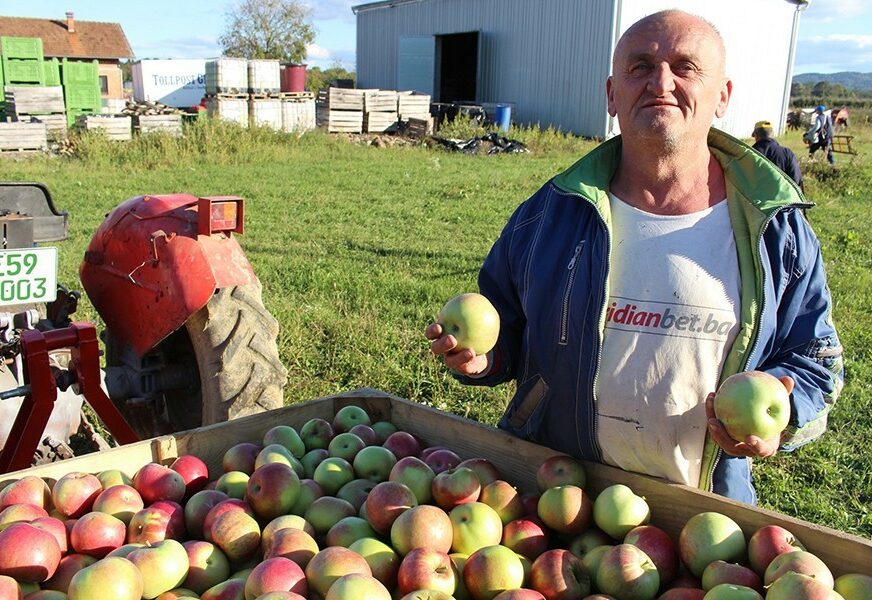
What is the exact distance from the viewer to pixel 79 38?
44625 millimetres

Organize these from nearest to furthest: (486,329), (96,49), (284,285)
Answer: (486,329) → (284,285) → (96,49)

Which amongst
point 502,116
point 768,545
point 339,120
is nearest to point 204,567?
point 768,545

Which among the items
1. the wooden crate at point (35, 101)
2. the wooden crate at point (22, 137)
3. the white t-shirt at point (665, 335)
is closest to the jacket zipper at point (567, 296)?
the white t-shirt at point (665, 335)

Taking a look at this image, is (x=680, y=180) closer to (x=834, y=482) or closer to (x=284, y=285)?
(x=834, y=482)

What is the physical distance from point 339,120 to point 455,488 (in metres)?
20.9

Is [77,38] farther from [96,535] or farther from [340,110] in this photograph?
[96,535]

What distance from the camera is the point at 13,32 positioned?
4147 cm

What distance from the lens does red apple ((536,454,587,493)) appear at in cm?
205

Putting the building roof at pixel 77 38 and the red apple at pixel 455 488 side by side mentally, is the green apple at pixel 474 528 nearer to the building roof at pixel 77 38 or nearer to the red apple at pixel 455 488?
the red apple at pixel 455 488

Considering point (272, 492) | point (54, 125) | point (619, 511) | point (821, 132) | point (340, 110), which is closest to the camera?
point (619, 511)

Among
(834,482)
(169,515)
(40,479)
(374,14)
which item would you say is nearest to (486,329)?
(169,515)

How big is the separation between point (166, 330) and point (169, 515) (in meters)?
1.25

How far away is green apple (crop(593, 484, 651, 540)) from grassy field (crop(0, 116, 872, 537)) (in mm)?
2061

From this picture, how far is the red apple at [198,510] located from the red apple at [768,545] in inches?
51.1
